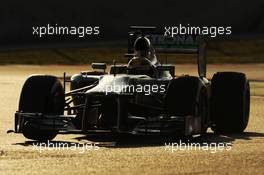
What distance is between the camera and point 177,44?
2039 cm

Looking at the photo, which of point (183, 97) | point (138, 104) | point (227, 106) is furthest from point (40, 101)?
point (227, 106)

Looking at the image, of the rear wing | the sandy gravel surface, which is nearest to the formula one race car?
the sandy gravel surface

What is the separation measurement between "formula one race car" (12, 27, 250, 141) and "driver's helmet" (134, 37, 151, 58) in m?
0.02

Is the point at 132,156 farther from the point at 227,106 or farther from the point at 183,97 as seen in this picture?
the point at 227,106

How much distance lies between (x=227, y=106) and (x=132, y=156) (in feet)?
14.6

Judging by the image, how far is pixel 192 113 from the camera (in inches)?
663

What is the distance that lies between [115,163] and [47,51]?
40.4 metres

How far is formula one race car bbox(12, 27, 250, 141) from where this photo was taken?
1658cm

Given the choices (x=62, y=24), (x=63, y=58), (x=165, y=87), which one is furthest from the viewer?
(x=62, y=24)

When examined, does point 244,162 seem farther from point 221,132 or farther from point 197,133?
point 221,132

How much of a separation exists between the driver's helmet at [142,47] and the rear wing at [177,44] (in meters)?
0.42

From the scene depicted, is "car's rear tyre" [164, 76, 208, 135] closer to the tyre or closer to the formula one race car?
the formula one race car

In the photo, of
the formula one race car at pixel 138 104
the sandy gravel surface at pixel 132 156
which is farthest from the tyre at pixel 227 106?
the sandy gravel surface at pixel 132 156

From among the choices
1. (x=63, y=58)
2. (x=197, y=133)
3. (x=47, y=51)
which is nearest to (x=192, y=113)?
(x=197, y=133)
